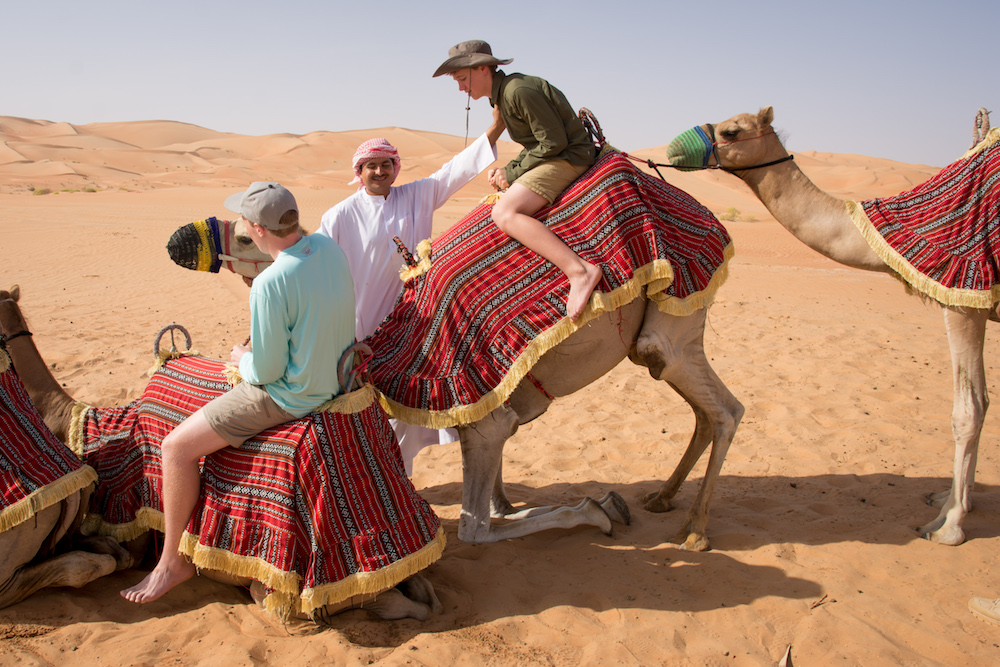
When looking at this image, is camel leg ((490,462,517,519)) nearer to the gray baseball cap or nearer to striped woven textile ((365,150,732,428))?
striped woven textile ((365,150,732,428))

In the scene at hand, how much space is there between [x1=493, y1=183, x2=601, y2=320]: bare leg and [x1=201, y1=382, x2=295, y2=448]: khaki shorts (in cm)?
150

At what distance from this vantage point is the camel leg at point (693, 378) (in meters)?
4.13

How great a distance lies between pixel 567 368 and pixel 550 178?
41.8 inches

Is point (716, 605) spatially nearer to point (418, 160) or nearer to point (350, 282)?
point (350, 282)

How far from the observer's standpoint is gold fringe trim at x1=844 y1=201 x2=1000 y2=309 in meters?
4.01

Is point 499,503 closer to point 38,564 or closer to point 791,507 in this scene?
point 791,507

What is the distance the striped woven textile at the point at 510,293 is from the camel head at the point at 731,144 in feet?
2.01

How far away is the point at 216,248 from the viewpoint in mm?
3955

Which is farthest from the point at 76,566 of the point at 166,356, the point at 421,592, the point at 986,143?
the point at 986,143

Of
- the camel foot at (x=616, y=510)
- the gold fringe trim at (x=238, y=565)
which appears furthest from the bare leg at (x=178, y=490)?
the camel foot at (x=616, y=510)

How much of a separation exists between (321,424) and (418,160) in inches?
1993

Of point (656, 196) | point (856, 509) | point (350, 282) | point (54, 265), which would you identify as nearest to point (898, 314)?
point (856, 509)

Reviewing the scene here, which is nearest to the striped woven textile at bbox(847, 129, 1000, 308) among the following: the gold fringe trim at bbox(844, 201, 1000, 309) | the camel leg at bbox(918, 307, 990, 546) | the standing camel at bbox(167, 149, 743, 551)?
the gold fringe trim at bbox(844, 201, 1000, 309)

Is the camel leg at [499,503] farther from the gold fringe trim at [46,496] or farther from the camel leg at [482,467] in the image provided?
the gold fringe trim at [46,496]
